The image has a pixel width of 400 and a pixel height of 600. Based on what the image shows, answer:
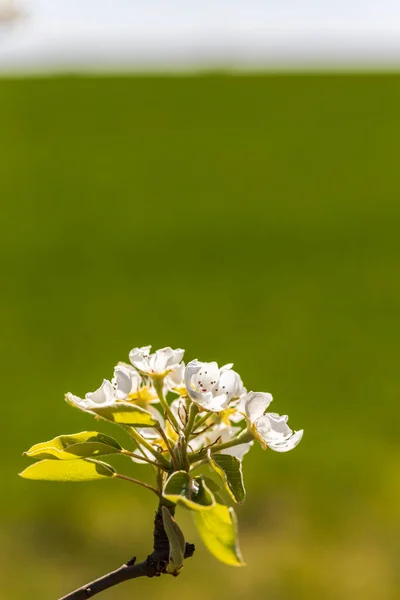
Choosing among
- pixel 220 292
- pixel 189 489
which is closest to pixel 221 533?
pixel 189 489

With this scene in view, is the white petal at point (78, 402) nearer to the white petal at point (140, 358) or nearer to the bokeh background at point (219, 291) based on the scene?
the white petal at point (140, 358)

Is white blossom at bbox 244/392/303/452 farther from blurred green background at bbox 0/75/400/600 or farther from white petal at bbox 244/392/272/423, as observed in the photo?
blurred green background at bbox 0/75/400/600

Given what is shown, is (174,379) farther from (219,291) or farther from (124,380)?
(219,291)

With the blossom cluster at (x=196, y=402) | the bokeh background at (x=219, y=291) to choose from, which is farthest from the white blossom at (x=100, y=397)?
the bokeh background at (x=219, y=291)

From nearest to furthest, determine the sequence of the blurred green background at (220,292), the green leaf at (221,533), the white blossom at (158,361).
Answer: the green leaf at (221,533), the white blossom at (158,361), the blurred green background at (220,292)

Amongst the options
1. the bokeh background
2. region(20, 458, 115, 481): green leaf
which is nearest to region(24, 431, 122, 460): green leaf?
region(20, 458, 115, 481): green leaf

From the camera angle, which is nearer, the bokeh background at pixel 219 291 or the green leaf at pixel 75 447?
the green leaf at pixel 75 447
